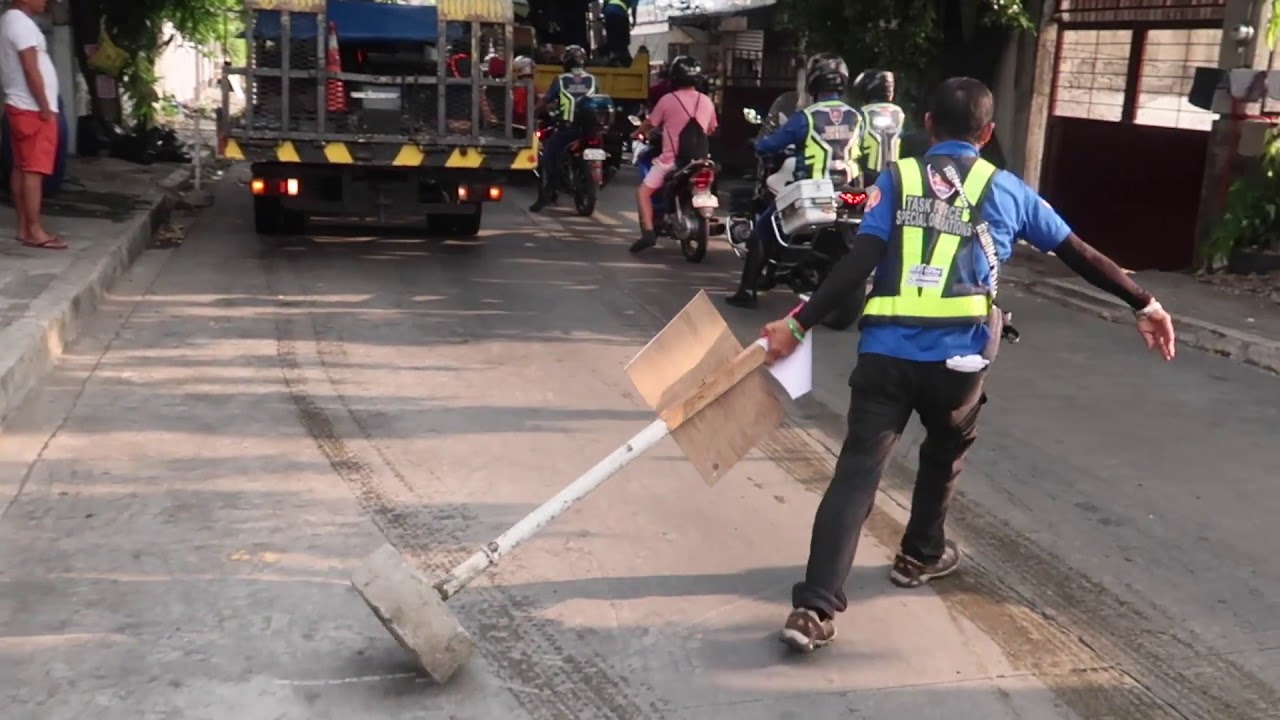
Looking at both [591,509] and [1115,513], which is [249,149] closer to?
[591,509]

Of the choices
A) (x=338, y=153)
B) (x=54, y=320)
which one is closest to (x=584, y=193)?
(x=338, y=153)

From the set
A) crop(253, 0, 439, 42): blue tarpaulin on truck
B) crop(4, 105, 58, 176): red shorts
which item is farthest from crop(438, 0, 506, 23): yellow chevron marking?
crop(4, 105, 58, 176): red shorts

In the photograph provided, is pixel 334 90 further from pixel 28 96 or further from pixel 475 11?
pixel 28 96

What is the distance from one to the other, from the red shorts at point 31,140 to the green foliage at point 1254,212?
8.93 m

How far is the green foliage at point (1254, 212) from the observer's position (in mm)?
10484

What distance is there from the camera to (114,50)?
56.4 ft

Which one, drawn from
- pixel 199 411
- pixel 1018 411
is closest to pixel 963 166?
pixel 1018 411

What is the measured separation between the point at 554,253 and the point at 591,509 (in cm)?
675

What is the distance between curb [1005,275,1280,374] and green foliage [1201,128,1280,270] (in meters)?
1.21

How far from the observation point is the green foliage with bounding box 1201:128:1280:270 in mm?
10484

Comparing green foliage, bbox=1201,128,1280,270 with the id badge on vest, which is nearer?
the id badge on vest

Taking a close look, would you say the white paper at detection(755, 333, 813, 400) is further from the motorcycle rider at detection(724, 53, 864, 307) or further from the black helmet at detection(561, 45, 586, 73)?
the black helmet at detection(561, 45, 586, 73)

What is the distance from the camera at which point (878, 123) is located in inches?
355

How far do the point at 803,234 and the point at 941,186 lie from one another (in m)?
5.03
